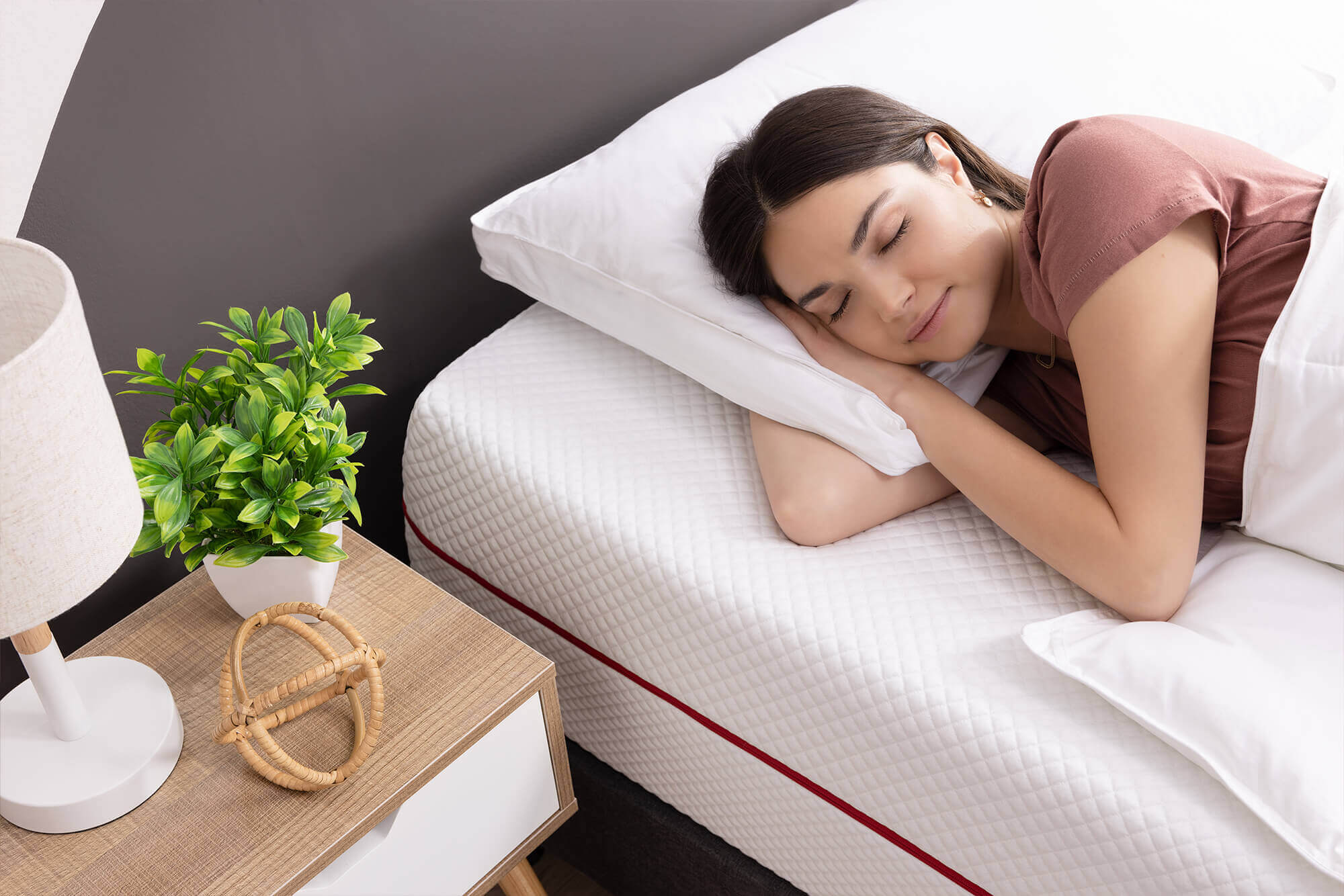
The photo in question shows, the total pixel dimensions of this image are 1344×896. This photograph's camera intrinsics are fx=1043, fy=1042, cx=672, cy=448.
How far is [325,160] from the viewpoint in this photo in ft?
3.90

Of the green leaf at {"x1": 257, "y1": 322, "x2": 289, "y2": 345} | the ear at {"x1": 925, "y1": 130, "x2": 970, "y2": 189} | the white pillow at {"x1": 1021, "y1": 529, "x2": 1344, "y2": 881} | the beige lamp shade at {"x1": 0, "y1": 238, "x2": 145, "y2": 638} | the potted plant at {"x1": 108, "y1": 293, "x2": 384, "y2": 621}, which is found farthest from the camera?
the ear at {"x1": 925, "y1": 130, "x2": 970, "y2": 189}

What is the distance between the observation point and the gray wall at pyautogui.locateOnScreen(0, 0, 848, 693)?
1019 millimetres

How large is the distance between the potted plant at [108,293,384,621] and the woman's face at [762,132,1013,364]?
431mm

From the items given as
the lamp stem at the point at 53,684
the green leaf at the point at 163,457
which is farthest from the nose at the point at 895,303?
the lamp stem at the point at 53,684

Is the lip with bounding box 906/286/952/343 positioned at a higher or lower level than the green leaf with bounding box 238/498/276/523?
higher

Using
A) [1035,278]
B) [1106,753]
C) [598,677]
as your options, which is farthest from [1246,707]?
[598,677]

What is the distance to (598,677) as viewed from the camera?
3.79 ft

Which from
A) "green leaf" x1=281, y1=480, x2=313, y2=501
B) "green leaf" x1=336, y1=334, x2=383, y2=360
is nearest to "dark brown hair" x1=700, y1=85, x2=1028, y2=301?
"green leaf" x1=336, y1=334, x2=383, y2=360

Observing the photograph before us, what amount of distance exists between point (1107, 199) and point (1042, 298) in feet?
0.37

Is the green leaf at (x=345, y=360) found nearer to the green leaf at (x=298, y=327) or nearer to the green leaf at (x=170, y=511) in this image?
the green leaf at (x=298, y=327)

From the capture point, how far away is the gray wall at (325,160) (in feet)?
3.34

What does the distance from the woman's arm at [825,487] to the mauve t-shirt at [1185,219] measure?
214 millimetres

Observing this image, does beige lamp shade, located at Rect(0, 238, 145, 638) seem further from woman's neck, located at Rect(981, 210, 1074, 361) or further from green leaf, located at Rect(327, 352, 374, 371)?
woman's neck, located at Rect(981, 210, 1074, 361)

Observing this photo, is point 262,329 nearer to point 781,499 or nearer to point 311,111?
point 311,111
